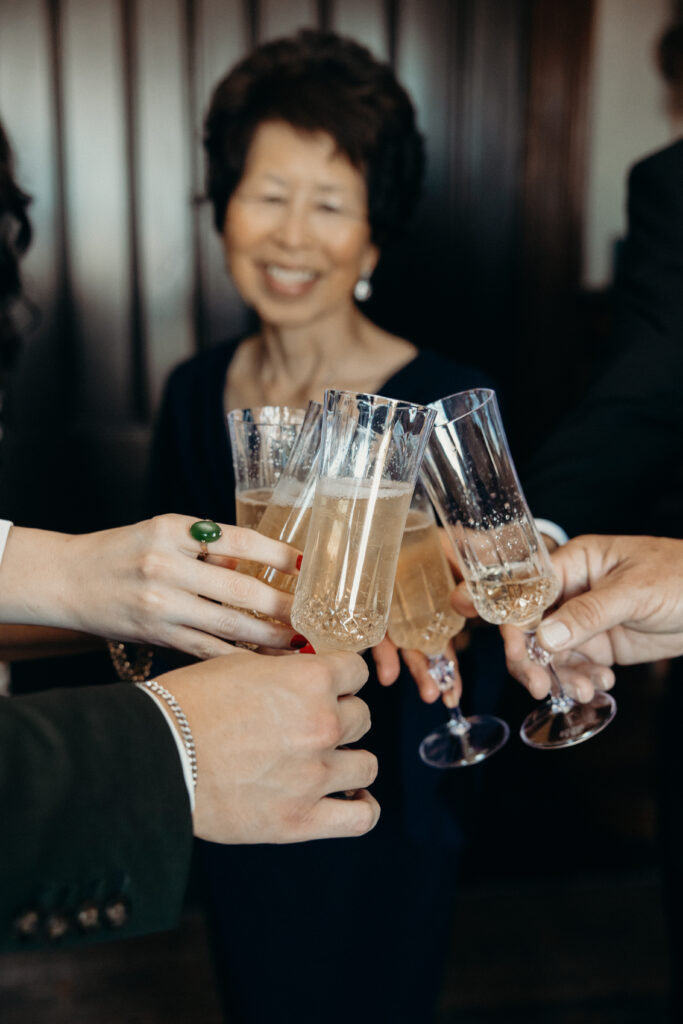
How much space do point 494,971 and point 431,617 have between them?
1.58 meters

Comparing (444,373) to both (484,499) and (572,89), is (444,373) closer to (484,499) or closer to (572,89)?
(484,499)

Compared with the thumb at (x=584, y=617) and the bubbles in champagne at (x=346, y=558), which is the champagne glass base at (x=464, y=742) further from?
the bubbles in champagne at (x=346, y=558)

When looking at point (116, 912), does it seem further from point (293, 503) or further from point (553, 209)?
point (553, 209)

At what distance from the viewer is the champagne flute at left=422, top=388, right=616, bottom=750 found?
42.8 inches

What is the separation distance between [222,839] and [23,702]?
23 cm

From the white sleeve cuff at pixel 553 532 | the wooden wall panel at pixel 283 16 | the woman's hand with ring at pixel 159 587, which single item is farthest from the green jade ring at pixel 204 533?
the wooden wall panel at pixel 283 16

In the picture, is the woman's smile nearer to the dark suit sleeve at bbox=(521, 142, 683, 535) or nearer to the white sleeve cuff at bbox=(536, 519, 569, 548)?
the dark suit sleeve at bbox=(521, 142, 683, 535)

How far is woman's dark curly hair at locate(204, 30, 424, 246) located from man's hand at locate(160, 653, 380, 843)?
1.41m

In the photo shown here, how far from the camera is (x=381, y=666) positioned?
128 centimetres

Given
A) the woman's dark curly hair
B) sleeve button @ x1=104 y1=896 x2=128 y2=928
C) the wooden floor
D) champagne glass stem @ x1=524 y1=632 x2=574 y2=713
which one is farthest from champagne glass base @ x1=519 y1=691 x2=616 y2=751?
the wooden floor

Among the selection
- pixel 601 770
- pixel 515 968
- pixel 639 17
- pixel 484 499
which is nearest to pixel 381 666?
pixel 484 499

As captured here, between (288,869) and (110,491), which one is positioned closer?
(288,869)

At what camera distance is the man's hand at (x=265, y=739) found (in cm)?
90

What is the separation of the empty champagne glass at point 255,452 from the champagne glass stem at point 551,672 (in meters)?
0.39
